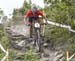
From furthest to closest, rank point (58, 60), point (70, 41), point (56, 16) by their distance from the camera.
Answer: point (56, 16)
point (70, 41)
point (58, 60)

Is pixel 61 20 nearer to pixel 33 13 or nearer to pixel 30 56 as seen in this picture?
pixel 33 13

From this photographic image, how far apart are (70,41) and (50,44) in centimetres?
125

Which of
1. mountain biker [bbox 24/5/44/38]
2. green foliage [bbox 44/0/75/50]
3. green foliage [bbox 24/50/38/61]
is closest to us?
green foliage [bbox 24/50/38/61]

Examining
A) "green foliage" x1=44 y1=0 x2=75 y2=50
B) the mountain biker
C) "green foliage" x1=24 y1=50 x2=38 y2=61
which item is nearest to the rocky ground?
"green foliage" x1=24 y1=50 x2=38 y2=61

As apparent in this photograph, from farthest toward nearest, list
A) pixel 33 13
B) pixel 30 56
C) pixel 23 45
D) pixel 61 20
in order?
pixel 23 45 < pixel 61 20 < pixel 33 13 < pixel 30 56

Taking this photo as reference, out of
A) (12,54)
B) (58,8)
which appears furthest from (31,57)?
(58,8)

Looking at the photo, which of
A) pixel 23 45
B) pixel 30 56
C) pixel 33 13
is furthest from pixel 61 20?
pixel 30 56

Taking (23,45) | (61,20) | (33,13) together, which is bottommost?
(23,45)

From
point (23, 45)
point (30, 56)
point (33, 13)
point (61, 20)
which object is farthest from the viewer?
point (23, 45)

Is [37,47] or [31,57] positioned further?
[37,47]

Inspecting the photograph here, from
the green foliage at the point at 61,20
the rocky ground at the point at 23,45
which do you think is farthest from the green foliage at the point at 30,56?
the green foliage at the point at 61,20

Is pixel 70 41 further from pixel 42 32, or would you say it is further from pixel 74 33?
pixel 42 32

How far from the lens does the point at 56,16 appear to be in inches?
585

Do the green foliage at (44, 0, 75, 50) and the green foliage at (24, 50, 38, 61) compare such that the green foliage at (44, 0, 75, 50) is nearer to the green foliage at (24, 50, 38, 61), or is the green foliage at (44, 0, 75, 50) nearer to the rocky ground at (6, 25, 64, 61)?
the rocky ground at (6, 25, 64, 61)
